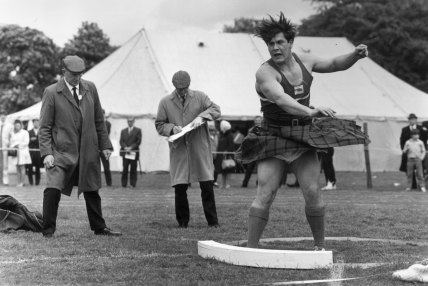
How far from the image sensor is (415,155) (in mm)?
20266

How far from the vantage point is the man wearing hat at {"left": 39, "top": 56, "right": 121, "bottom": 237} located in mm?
8922

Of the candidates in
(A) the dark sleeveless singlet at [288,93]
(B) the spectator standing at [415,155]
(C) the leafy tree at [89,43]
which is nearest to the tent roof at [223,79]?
(B) the spectator standing at [415,155]

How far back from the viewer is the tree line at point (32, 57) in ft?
94.4

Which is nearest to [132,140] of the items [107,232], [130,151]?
[130,151]

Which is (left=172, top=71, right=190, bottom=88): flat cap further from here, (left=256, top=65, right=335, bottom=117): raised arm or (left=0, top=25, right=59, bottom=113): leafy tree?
(left=0, top=25, right=59, bottom=113): leafy tree

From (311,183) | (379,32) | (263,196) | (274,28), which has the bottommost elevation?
(263,196)

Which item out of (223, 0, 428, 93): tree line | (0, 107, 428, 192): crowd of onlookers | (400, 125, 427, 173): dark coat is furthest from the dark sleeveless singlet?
(223, 0, 428, 93): tree line

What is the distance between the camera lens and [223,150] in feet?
73.8

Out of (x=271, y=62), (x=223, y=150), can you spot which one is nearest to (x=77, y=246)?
(x=271, y=62)

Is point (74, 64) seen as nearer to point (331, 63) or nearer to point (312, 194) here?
point (331, 63)

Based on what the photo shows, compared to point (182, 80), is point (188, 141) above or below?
below

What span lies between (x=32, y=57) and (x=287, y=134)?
41.8m

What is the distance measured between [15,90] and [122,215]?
152ft

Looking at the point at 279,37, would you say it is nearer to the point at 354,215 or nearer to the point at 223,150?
the point at 354,215
